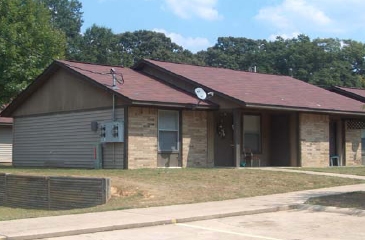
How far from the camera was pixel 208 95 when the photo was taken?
22.8 metres

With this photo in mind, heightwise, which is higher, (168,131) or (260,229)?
(168,131)

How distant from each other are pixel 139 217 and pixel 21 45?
1749 cm

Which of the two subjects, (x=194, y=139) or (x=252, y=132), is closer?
(x=194, y=139)

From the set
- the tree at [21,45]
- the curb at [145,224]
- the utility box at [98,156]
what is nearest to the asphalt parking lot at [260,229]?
the curb at [145,224]

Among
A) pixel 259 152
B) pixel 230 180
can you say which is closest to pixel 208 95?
pixel 259 152

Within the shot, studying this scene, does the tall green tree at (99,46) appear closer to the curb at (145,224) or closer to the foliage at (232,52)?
the foliage at (232,52)

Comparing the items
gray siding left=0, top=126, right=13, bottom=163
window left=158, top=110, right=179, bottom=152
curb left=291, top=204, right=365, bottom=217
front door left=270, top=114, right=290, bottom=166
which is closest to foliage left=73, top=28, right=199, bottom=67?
gray siding left=0, top=126, right=13, bottom=163

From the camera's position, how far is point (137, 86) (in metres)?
22.3

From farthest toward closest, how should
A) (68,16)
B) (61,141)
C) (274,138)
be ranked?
(68,16), (274,138), (61,141)

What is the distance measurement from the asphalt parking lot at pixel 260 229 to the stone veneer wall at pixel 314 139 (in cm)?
1157

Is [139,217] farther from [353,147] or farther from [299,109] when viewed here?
[353,147]

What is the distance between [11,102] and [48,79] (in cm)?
306

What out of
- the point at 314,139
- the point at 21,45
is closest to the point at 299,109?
the point at 314,139

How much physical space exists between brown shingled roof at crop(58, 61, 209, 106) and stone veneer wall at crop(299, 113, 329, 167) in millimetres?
4776
